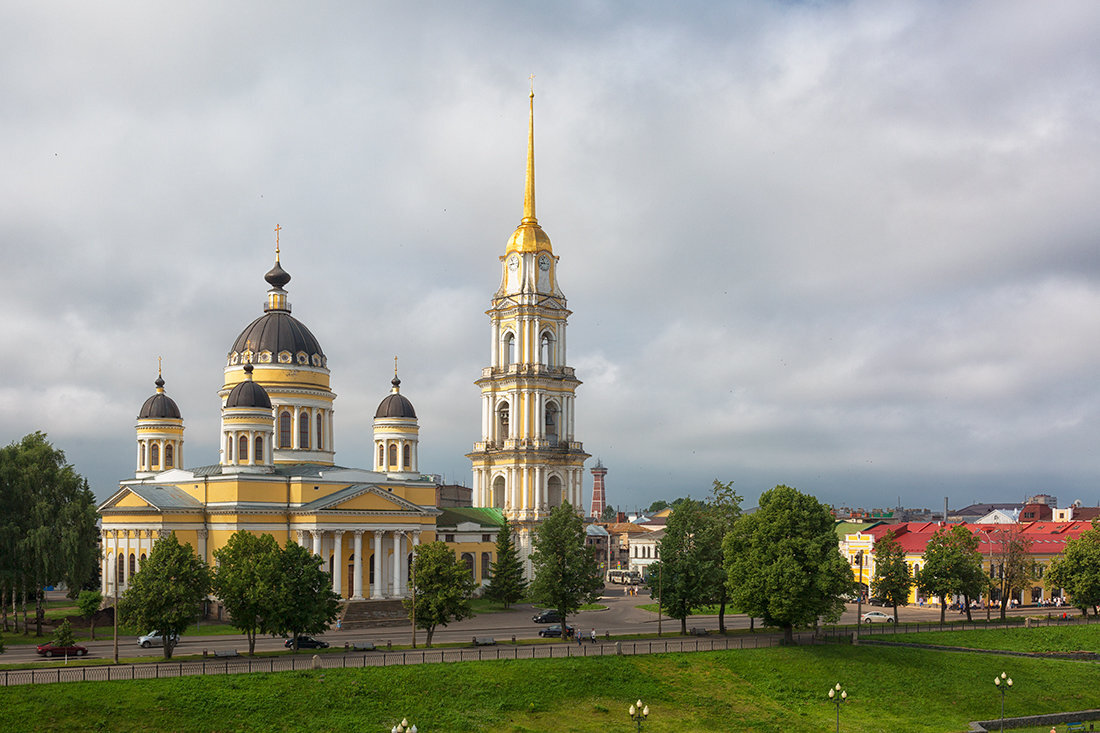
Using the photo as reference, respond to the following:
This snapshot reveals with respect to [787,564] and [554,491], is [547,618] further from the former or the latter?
[554,491]

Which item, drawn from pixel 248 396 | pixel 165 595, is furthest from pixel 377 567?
pixel 165 595

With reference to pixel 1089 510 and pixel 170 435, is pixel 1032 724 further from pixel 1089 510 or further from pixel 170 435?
pixel 1089 510

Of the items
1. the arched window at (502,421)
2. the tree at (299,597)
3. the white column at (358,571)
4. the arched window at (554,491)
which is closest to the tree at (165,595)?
the tree at (299,597)

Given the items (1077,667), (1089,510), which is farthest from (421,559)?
(1089,510)

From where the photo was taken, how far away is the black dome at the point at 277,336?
7612 cm

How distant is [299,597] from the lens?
49594mm

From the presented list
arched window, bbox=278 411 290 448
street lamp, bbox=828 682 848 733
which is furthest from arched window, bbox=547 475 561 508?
street lamp, bbox=828 682 848 733

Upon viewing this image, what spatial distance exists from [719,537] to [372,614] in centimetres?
2216

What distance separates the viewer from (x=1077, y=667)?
188 ft

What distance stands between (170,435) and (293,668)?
127ft

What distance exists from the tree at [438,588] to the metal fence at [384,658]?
177 cm

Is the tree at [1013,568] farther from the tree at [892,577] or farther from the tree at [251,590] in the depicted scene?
the tree at [251,590]

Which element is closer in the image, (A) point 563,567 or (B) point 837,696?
(B) point 837,696

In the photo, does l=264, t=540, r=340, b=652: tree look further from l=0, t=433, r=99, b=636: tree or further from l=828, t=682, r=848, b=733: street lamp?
l=828, t=682, r=848, b=733: street lamp
